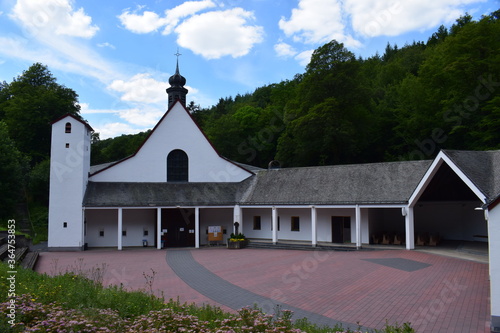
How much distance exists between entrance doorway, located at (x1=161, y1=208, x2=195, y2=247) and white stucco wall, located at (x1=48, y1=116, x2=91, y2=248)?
17.2 ft

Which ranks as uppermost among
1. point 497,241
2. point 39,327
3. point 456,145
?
point 456,145

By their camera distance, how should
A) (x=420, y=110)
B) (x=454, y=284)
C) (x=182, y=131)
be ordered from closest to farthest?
1. (x=454, y=284)
2. (x=182, y=131)
3. (x=420, y=110)

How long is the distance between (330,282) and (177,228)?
14870mm

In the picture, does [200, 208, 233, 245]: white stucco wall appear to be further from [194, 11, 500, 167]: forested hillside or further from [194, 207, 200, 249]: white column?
[194, 11, 500, 167]: forested hillside

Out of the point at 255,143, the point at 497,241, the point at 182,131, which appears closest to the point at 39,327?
the point at 497,241

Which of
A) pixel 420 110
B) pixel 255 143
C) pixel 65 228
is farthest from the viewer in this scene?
pixel 255 143

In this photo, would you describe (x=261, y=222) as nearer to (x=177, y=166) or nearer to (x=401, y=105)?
(x=177, y=166)

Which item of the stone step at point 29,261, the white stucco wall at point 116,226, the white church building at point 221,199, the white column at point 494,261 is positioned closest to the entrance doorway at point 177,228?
the white church building at point 221,199

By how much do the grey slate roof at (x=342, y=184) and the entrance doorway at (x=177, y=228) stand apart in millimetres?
4326

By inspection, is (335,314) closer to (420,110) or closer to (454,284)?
(454,284)

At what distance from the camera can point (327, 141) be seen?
117 ft

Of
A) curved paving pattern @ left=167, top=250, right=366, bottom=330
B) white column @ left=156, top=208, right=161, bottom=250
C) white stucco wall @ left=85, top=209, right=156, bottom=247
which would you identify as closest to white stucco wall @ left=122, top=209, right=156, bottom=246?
white stucco wall @ left=85, top=209, right=156, bottom=247

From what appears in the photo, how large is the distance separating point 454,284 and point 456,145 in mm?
23526

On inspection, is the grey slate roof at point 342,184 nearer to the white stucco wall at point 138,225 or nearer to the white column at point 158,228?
the white column at point 158,228
